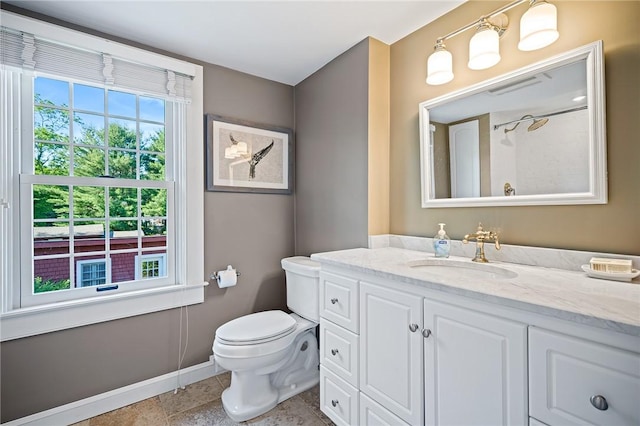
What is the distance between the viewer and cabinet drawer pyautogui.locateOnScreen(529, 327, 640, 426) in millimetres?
661

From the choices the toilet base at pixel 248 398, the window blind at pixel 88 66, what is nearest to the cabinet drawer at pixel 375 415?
the toilet base at pixel 248 398

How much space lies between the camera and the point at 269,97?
2.46 meters

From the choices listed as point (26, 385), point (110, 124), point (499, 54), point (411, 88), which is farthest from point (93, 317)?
point (499, 54)

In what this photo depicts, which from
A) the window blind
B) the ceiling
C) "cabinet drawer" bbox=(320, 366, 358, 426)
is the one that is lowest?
"cabinet drawer" bbox=(320, 366, 358, 426)

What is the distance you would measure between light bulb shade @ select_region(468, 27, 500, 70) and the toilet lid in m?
1.74

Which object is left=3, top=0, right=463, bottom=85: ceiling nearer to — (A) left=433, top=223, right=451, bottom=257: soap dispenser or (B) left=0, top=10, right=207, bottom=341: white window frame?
(B) left=0, top=10, right=207, bottom=341: white window frame

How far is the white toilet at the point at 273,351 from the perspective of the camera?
1.67 metres

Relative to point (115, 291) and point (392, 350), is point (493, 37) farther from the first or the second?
point (115, 291)

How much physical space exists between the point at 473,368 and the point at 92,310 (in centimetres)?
200

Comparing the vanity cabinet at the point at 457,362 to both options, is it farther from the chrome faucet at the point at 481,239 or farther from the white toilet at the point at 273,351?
the chrome faucet at the point at 481,239

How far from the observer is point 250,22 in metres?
1.72

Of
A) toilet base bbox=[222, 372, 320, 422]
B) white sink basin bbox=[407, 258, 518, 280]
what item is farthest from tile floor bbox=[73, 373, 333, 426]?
white sink basin bbox=[407, 258, 518, 280]

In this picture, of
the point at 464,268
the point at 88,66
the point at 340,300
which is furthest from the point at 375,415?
the point at 88,66

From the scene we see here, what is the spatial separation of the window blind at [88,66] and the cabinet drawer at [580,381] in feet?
7.50
